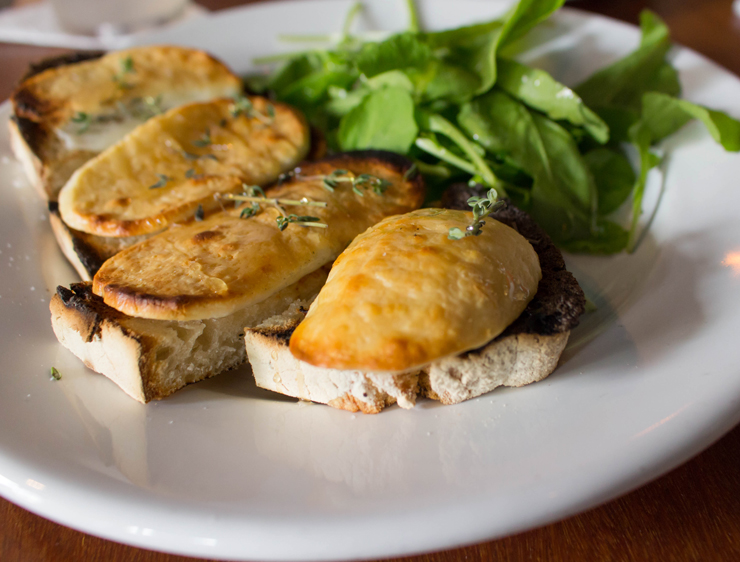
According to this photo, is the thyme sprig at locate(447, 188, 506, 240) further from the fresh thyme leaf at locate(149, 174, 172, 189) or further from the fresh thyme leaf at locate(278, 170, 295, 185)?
the fresh thyme leaf at locate(149, 174, 172, 189)

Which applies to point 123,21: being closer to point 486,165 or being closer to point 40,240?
point 40,240

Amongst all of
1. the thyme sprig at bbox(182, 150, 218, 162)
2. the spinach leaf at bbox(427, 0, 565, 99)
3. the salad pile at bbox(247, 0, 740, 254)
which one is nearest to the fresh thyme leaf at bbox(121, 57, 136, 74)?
the thyme sprig at bbox(182, 150, 218, 162)

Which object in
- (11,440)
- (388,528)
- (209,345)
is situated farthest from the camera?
(209,345)

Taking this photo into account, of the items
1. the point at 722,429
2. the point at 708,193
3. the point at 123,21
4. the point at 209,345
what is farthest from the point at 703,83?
the point at 123,21

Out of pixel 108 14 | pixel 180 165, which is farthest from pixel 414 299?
pixel 108 14

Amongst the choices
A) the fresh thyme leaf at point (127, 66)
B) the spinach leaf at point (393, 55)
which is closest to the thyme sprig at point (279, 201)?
the spinach leaf at point (393, 55)

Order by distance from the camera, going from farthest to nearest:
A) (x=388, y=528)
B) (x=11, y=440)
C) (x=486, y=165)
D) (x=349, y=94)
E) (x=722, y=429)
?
(x=349, y=94) → (x=486, y=165) → (x=11, y=440) → (x=722, y=429) → (x=388, y=528)

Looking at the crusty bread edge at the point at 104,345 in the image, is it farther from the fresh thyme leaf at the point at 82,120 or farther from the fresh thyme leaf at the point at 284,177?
the fresh thyme leaf at the point at 82,120
